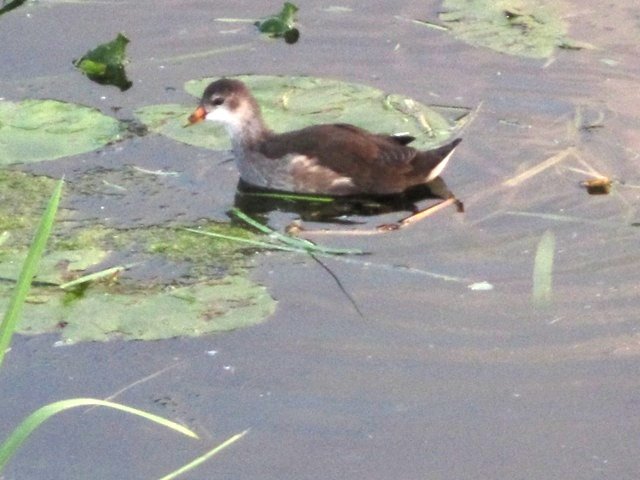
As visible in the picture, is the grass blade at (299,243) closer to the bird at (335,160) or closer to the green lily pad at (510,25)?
the bird at (335,160)

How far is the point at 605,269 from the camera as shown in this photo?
6914 millimetres

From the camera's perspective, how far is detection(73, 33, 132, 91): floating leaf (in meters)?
8.98

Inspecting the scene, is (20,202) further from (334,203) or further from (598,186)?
(598,186)

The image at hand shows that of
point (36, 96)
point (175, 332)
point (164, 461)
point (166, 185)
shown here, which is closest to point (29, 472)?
point (164, 461)

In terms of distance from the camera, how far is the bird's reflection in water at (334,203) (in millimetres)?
7715

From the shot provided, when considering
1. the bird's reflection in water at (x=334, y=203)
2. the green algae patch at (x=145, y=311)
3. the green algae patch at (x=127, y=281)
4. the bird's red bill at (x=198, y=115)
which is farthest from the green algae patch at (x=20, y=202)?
the bird's reflection in water at (x=334, y=203)

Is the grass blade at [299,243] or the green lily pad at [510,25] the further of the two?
the green lily pad at [510,25]

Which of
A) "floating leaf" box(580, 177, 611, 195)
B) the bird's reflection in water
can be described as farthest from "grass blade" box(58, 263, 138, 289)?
"floating leaf" box(580, 177, 611, 195)

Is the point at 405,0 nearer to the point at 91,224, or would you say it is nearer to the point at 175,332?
the point at 91,224

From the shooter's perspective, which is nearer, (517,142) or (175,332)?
(175,332)

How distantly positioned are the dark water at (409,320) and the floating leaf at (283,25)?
0.48 feet

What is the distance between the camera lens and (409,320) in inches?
255

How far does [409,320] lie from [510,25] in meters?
3.64

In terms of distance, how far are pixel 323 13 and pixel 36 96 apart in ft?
7.31
